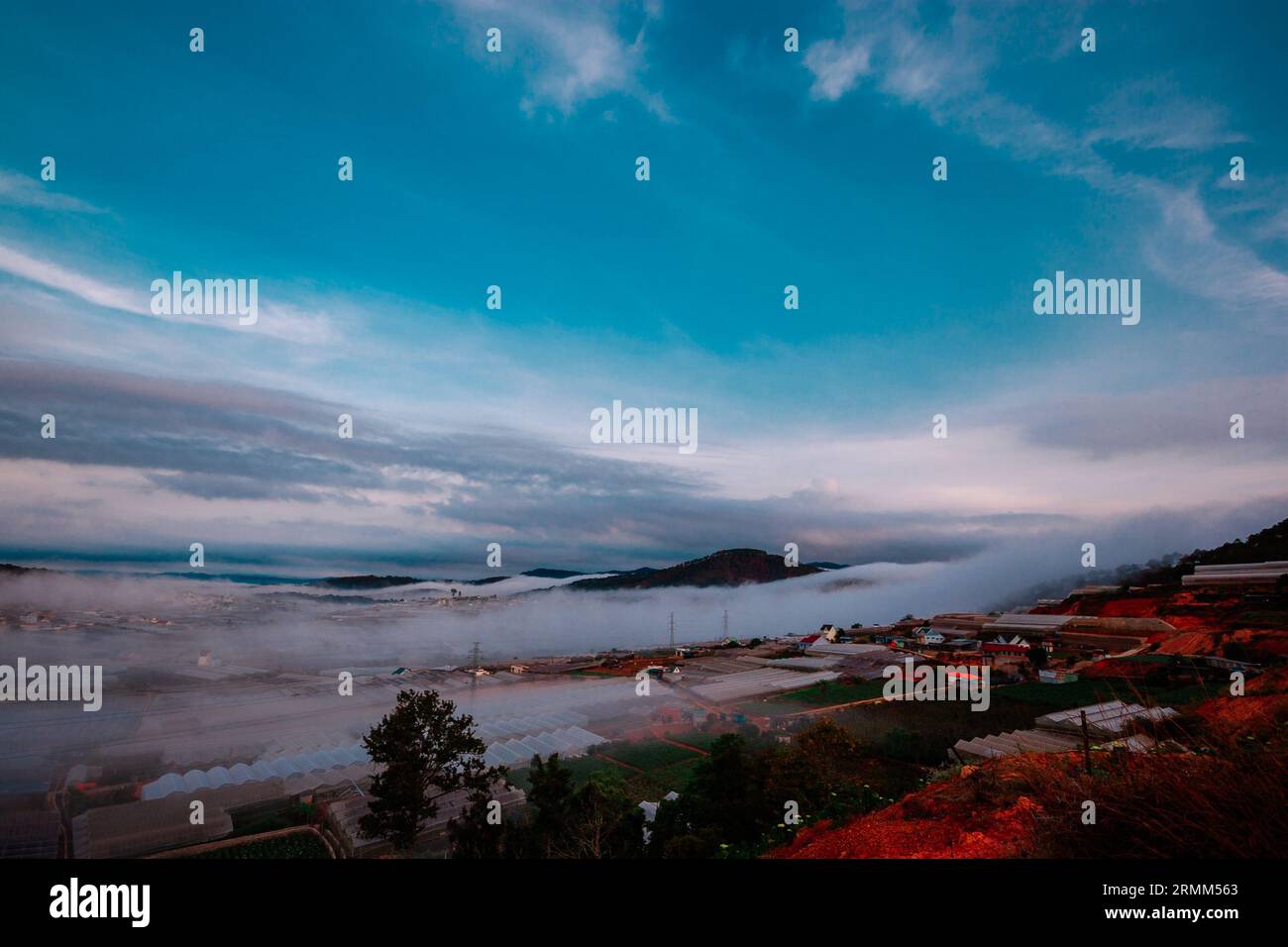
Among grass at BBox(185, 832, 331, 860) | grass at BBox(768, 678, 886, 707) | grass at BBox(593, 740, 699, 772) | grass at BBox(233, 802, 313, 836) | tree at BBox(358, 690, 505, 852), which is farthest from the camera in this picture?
grass at BBox(768, 678, 886, 707)

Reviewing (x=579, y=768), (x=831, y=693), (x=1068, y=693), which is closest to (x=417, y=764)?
(x=579, y=768)

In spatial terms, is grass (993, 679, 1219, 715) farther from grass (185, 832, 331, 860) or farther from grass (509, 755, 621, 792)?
grass (185, 832, 331, 860)

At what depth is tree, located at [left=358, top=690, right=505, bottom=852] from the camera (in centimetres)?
668

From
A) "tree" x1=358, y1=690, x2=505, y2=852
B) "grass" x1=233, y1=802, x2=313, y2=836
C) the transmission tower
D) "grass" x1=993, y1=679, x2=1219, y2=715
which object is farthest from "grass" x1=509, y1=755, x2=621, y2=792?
"grass" x1=993, y1=679, x2=1219, y2=715

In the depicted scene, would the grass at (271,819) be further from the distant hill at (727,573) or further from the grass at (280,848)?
the distant hill at (727,573)

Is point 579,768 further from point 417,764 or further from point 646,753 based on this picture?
point 417,764

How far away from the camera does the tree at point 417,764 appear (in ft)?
21.9

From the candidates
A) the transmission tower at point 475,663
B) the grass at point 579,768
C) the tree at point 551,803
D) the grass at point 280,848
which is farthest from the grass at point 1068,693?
the grass at point 280,848

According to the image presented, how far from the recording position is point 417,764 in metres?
7.00

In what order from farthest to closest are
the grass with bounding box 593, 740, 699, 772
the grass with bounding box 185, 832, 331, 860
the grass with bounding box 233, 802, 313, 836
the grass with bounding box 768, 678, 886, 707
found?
the grass with bounding box 768, 678, 886, 707 < the grass with bounding box 593, 740, 699, 772 < the grass with bounding box 233, 802, 313, 836 < the grass with bounding box 185, 832, 331, 860

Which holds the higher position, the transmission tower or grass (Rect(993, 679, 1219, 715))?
the transmission tower
